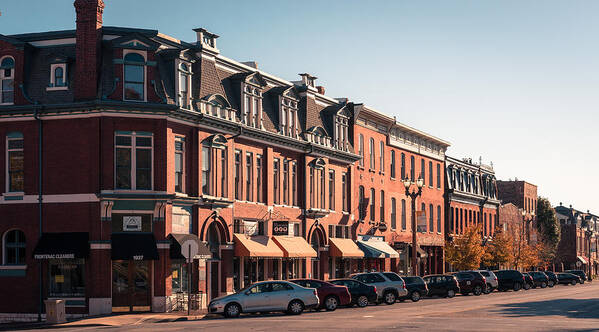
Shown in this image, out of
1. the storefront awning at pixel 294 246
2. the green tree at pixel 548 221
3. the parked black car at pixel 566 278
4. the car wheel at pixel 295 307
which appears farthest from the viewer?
the green tree at pixel 548 221

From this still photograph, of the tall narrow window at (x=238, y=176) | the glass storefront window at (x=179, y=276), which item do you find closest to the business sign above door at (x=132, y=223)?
the glass storefront window at (x=179, y=276)

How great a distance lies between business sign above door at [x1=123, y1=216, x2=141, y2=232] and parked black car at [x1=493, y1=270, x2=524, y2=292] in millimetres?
37014

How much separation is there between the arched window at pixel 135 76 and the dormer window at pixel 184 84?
2.18 meters

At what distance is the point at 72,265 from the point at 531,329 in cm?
2115

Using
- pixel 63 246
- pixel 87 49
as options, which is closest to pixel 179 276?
pixel 63 246

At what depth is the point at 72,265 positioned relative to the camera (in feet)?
131

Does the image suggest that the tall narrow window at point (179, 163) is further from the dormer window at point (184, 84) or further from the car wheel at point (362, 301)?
the car wheel at point (362, 301)

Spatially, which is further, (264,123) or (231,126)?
(264,123)

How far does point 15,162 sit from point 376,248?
3027cm

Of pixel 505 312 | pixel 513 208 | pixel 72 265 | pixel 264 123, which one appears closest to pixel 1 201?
pixel 72 265

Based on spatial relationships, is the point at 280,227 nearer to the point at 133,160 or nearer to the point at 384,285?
the point at 384,285

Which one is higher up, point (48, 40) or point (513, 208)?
A: point (48, 40)

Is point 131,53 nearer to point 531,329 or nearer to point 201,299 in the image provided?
point 201,299

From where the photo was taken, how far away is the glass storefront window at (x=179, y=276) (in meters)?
41.4
